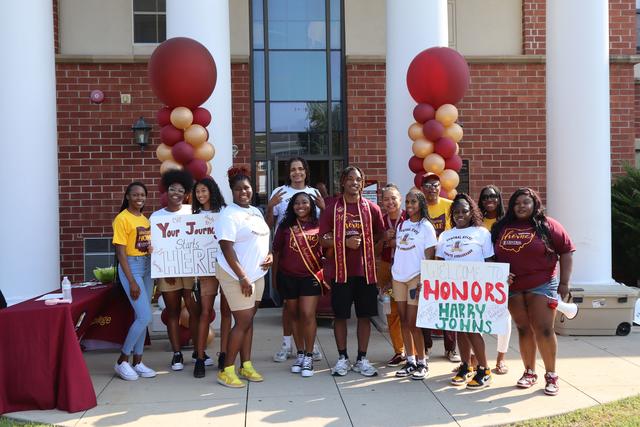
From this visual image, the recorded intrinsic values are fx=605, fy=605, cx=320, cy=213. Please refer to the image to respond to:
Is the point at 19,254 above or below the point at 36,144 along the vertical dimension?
below

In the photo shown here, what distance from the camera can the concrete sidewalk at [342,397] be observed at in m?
4.45

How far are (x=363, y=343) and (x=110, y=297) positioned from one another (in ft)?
8.20

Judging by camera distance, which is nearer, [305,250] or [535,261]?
[535,261]

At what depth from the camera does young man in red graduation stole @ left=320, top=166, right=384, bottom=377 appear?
5.25 meters

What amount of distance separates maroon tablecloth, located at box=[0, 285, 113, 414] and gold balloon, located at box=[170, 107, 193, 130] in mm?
2143

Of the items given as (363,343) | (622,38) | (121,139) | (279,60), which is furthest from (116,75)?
(622,38)

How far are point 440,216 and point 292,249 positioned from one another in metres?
1.51

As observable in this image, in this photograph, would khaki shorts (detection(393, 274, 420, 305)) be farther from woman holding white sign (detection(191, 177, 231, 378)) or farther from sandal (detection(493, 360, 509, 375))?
woman holding white sign (detection(191, 177, 231, 378))

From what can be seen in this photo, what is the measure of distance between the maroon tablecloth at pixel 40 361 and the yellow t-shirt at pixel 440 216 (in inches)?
130

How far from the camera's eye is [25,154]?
6.41m

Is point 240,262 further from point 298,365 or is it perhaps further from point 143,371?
point 143,371

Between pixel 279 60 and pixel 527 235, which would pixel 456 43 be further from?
pixel 527 235

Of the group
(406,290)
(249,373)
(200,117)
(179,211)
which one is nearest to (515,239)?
(406,290)

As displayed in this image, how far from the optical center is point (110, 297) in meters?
5.90
